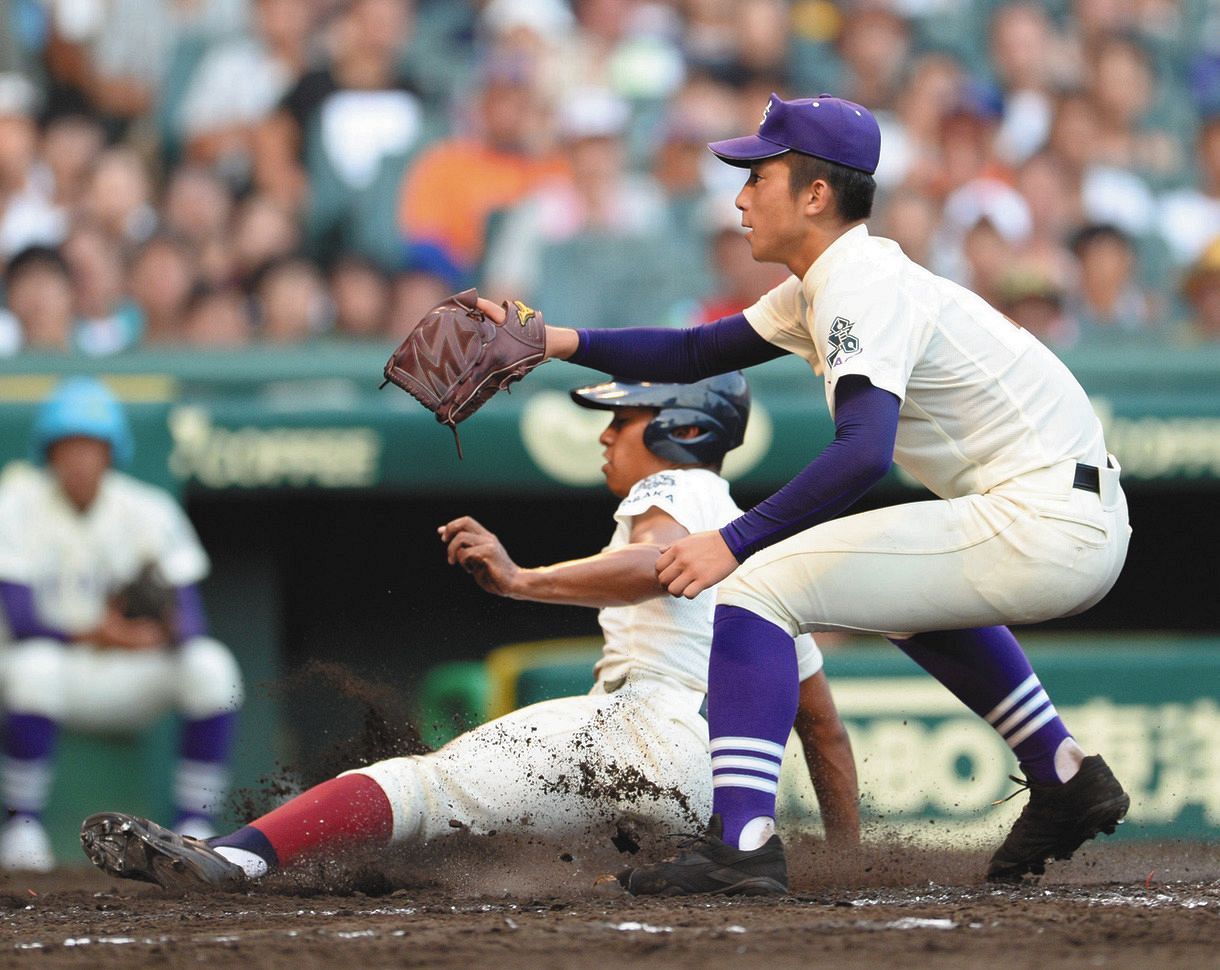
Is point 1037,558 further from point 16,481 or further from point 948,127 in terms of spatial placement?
point 948,127

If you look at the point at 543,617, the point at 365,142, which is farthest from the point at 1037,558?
the point at 365,142

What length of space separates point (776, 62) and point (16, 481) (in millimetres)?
4759

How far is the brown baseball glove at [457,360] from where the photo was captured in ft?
12.9

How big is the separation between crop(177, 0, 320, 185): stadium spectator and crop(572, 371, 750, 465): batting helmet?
4.84m

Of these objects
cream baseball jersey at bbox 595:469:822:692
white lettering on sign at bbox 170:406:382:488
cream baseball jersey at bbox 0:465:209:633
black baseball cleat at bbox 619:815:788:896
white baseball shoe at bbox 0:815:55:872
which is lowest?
white baseball shoe at bbox 0:815:55:872

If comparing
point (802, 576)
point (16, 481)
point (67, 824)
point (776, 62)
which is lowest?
point (67, 824)

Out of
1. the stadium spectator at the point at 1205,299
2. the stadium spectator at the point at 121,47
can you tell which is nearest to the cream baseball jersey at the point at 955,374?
the stadium spectator at the point at 1205,299

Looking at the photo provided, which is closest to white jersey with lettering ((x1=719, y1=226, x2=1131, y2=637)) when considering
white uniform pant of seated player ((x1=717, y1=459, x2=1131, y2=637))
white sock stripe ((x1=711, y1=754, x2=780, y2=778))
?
white uniform pant of seated player ((x1=717, y1=459, x2=1131, y2=637))

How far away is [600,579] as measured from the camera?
3.85 m

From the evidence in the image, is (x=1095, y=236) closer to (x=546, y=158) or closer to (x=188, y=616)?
(x=546, y=158)

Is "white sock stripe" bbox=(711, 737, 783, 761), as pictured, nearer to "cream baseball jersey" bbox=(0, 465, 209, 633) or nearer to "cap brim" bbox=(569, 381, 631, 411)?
"cap brim" bbox=(569, 381, 631, 411)

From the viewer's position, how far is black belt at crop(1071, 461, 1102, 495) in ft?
12.3

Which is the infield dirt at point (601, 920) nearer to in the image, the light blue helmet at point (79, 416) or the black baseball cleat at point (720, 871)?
the black baseball cleat at point (720, 871)

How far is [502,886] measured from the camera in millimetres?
4188
